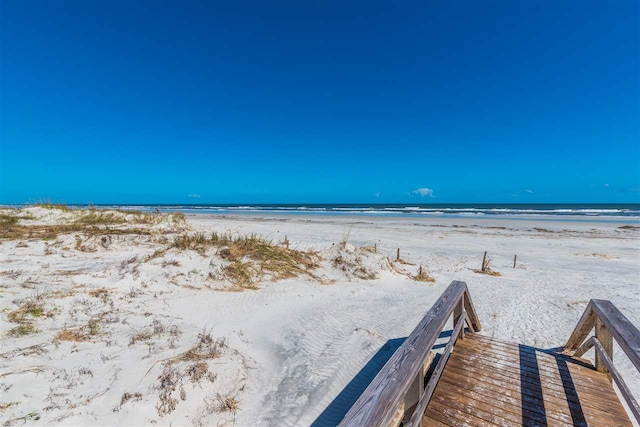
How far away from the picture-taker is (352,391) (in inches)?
142

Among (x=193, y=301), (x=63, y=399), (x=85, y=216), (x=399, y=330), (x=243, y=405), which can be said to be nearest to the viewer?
(x=63, y=399)

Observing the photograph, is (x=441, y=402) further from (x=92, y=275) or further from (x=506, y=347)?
(x=92, y=275)

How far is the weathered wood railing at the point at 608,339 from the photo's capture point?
2428 millimetres

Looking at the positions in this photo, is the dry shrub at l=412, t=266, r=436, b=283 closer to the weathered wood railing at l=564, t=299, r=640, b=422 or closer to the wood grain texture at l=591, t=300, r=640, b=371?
the weathered wood railing at l=564, t=299, r=640, b=422

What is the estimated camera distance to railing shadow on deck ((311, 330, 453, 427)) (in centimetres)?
315

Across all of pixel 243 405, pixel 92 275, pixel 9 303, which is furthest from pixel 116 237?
pixel 243 405

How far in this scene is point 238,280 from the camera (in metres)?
7.04

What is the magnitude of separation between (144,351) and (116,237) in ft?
21.2

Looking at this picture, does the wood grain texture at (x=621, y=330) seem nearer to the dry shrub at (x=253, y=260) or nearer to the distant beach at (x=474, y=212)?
the dry shrub at (x=253, y=260)

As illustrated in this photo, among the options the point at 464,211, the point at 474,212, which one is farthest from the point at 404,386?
the point at 464,211

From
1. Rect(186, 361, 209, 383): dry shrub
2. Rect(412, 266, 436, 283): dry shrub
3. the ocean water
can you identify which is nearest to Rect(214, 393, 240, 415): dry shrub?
Rect(186, 361, 209, 383): dry shrub

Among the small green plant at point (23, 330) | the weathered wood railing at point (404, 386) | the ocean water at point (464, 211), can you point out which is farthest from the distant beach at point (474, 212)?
the weathered wood railing at point (404, 386)

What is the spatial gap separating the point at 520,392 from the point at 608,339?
1528 mm

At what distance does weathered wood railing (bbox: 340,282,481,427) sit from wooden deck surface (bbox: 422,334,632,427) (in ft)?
0.84
